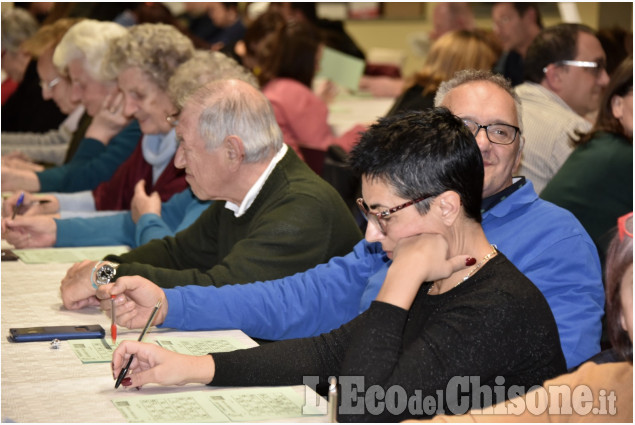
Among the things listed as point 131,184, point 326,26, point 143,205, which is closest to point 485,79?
point 143,205

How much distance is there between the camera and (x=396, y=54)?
8.88 metres

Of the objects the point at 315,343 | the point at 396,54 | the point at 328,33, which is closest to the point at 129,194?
the point at 315,343

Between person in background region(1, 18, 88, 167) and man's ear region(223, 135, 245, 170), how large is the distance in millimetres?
2494

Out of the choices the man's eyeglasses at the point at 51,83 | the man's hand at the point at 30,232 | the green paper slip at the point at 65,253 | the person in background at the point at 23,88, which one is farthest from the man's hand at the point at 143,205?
the person in background at the point at 23,88

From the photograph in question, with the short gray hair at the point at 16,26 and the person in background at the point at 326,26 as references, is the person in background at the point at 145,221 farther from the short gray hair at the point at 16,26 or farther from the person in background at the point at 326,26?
the person in background at the point at 326,26

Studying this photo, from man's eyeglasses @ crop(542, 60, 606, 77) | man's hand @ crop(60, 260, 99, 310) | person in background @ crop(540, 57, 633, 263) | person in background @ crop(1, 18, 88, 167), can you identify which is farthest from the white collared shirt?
person in background @ crop(1, 18, 88, 167)

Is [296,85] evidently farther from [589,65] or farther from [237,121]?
[237,121]

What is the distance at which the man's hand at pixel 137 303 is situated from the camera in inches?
83.0

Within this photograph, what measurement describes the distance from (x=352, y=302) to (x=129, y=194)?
1.85 meters

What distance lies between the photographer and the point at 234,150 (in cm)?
257

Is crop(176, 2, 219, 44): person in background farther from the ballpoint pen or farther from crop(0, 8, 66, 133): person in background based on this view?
the ballpoint pen

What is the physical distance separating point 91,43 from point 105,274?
214cm

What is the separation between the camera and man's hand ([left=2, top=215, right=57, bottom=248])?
3174 mm

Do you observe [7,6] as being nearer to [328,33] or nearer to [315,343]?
[328,33]
